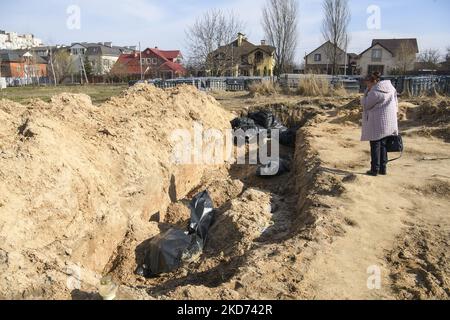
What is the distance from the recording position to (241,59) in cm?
4578

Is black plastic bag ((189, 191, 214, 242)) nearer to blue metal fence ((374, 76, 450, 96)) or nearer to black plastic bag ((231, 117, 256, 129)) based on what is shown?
black plastic bag ((231, 117, 256, 129))

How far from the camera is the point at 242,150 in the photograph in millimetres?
11383

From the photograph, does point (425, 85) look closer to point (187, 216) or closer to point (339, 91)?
point (339, 91)

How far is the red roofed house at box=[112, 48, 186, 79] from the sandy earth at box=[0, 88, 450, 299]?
156ft

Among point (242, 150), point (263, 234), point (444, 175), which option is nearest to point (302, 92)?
point (242, 150)

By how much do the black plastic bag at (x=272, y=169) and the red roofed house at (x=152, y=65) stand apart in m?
46.2

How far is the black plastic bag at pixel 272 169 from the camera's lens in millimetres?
8359

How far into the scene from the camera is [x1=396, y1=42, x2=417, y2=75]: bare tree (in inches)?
1919

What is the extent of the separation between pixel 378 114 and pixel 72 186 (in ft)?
15.3

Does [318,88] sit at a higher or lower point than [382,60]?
lower

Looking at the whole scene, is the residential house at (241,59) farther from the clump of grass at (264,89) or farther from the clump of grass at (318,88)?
the clump of grass at (318,88)

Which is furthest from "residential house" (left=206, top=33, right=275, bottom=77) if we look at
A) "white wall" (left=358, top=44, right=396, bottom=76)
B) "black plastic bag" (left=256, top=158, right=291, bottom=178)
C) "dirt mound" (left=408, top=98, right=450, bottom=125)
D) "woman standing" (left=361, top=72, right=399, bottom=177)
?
"woman standing" (left=361, top=72, right=399, bottom=177)

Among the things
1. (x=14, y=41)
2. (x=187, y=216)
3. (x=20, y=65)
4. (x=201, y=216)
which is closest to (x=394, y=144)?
(x=201, y=216)
